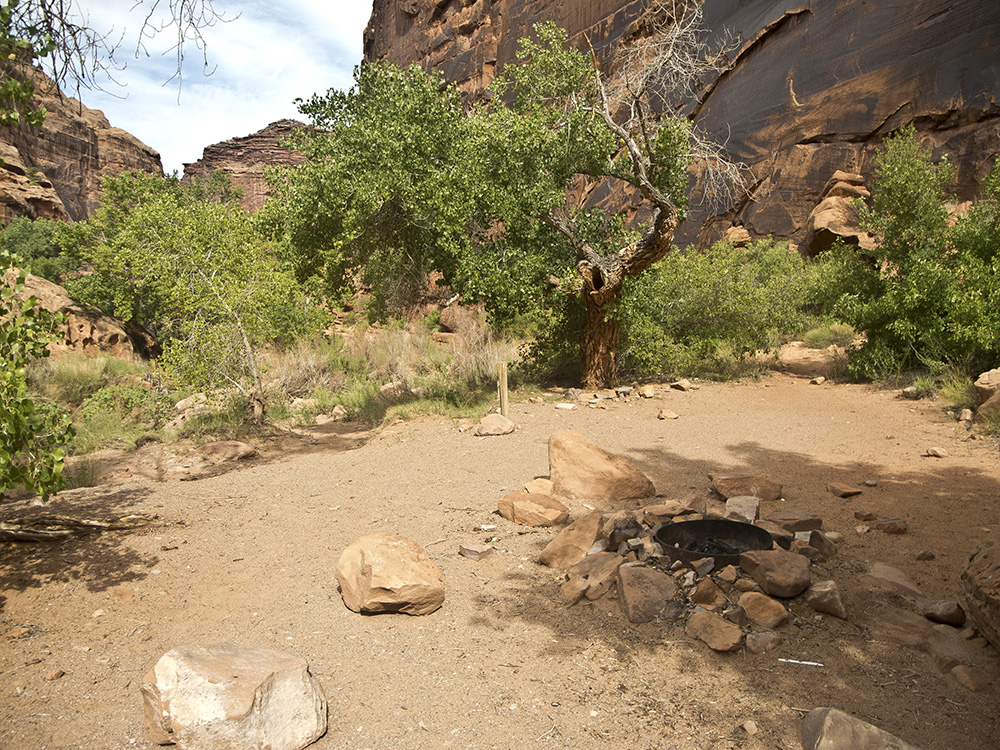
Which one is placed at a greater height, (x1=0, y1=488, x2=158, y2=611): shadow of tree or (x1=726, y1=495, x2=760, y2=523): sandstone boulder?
(x1=726, y1=495, x2=760, y2=523): sandstone boulder

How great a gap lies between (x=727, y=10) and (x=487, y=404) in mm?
17634

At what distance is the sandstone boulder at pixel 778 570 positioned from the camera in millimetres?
3471

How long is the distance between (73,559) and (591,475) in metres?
3.89

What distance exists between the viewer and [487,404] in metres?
10.3

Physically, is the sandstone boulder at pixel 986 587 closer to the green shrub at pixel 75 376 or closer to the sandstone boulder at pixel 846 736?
the sandstone boulder at pixel 846 736

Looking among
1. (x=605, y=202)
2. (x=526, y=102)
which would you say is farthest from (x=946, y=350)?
(x=605, y=202)

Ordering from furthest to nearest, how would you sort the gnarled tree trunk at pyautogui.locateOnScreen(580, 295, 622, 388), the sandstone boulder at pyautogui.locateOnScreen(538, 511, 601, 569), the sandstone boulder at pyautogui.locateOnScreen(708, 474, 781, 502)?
1. the gnarled tree trunk at pyautogui.locateOnScreen(580, 295, 622, 388)
2. the sandstone boulder at pyautogui.locateOnScreen(708, 474, 781, 502)
3. the sandstone boulder at pyautogui.locateOnScreen(538, 511, 601, 569)

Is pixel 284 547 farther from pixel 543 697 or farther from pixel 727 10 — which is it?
pixel 727 10

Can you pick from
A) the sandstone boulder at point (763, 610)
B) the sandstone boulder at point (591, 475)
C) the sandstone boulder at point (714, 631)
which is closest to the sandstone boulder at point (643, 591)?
the sandstone boulder at point (714, 631)

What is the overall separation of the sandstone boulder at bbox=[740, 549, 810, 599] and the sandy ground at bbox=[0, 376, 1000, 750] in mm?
142

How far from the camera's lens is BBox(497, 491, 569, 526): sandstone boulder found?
5.10 m

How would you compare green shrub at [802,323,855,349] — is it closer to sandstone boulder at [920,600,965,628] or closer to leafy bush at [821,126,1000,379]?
leafy bush at [821,126,1000,379]

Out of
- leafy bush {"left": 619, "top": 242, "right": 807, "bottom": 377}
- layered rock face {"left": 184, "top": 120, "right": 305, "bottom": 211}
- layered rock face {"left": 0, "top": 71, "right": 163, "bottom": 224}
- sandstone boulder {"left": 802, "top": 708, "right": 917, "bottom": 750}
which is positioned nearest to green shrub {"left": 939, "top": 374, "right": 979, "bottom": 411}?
leafy bush {"left": 619, "top": 242, "right": 807, "bottom": 377}

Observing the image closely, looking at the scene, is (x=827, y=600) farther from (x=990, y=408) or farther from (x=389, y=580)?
(x=990, y=408)
